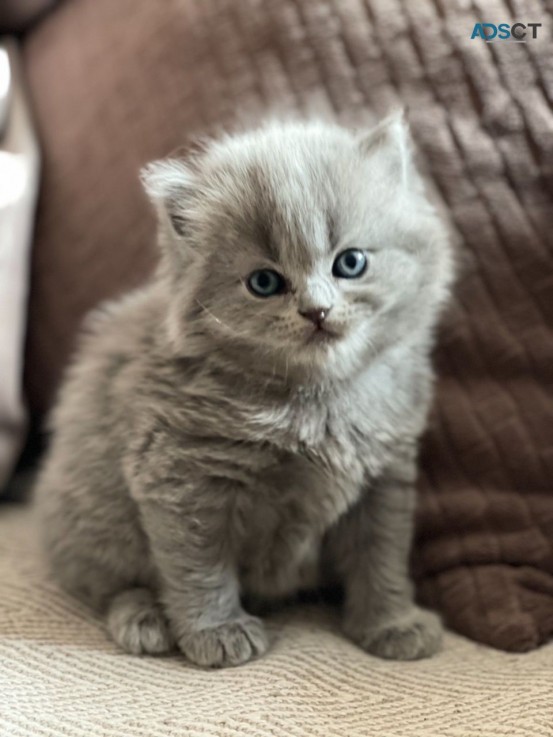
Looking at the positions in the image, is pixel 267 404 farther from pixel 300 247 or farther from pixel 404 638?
pixel 404 638

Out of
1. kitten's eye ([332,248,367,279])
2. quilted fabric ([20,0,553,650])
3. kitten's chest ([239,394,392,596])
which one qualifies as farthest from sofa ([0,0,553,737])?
kitten's eye ([332,248,367,279])

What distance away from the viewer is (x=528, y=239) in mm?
1286

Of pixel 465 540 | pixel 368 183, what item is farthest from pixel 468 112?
pixel 465 540

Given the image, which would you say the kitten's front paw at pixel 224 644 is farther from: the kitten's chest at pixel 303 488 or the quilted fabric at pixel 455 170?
the quilted fabric at pixel 455 170

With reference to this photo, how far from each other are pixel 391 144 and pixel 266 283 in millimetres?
258

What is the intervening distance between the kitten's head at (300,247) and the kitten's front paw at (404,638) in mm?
352

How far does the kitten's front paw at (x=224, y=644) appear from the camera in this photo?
112 cm

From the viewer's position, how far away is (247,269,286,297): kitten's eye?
108 cm

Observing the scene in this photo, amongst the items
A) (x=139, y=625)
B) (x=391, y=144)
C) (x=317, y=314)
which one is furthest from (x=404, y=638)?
(x=391, y=144)

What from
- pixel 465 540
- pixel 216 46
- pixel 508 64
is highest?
pixel 216 46

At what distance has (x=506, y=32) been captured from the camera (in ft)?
4.26

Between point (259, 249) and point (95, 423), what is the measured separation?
1.23 ft

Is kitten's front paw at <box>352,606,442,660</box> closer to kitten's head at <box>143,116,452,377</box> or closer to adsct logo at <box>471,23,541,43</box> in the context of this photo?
kitten's head at <box>143,116,452,377</box>

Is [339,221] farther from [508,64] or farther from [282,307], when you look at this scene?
[508,64]
